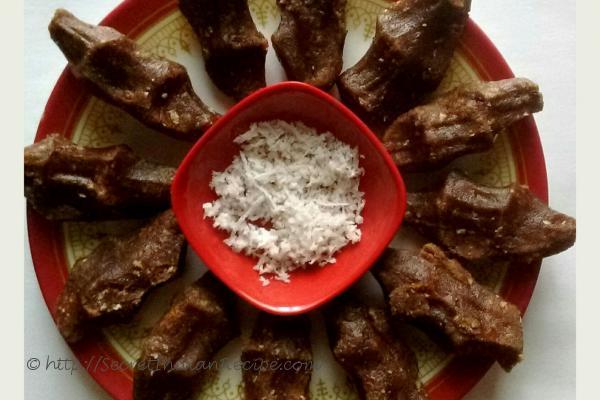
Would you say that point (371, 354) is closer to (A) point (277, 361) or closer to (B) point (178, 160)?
(A) point (277, 361)

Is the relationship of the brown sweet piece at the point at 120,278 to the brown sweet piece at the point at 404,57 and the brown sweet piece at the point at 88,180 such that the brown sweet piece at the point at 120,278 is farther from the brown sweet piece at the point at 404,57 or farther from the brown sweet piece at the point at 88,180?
the brown sweet piece at the point at 404,57

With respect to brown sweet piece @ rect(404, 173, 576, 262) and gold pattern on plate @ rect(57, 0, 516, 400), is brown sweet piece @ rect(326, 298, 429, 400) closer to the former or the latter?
gold pattern on plate @ rect(57, 0, 516, 400)

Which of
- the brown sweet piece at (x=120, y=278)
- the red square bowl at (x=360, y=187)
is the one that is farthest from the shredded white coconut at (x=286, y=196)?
the brown sweet piece at (x=120, y=278)

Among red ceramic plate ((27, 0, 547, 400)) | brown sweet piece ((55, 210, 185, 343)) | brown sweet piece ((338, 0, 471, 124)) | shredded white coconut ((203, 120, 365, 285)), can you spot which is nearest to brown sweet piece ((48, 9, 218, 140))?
red ceramic plate ((27, 0, 547, 400))

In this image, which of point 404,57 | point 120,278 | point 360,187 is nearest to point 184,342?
point 120,278

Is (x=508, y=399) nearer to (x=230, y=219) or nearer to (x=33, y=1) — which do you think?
(x=230, y=219)
